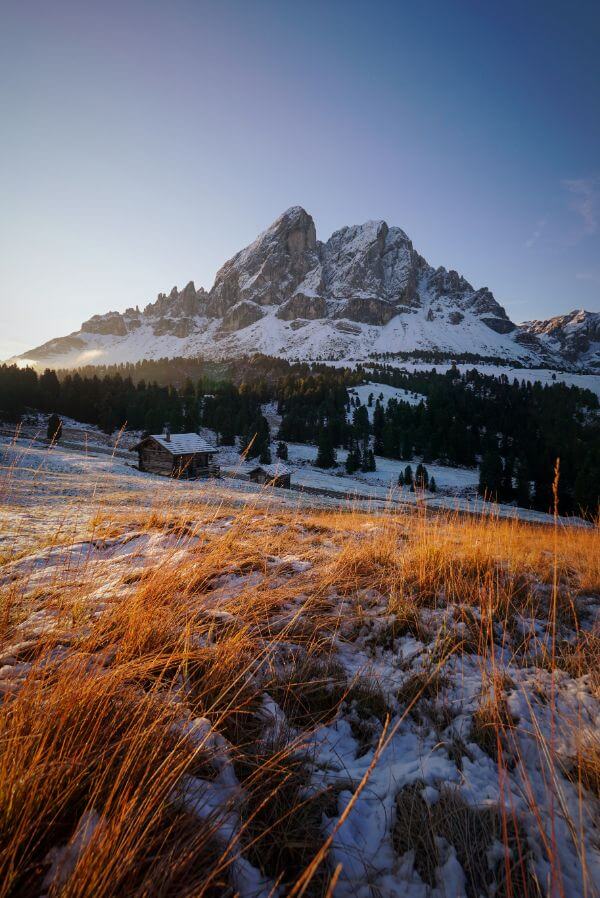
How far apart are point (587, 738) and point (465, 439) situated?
70.1 metres

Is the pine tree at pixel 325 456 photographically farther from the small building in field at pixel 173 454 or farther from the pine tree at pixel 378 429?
the small building in field at pixel 173 454

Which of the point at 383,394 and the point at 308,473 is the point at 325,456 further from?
the point at 383,394

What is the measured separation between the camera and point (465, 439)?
65688mm

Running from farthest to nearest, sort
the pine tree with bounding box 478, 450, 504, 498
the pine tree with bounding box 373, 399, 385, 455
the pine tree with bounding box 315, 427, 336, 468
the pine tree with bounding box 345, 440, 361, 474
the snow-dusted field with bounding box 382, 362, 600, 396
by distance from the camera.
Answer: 1. the snow-dusted field with bounding box 382, 362, 600, 396
2. the pine tree with bounding box 373, 399, 385, 455
3. the pine tree with bounding box 315, 427, 336, 468
4. the pine tree with bounding box 345, 440, 361, 474
5. the pine tree with bounding box 478, 450, 504, 498

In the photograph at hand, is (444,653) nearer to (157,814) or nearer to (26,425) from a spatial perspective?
(157,814)

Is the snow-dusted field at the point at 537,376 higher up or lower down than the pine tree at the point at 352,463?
higher up

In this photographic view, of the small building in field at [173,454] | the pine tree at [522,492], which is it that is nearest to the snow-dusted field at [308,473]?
the small building in field at [173,454]

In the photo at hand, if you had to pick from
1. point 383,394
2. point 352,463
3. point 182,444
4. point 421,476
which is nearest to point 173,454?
point 182,444

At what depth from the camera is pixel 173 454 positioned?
31812 millimetres

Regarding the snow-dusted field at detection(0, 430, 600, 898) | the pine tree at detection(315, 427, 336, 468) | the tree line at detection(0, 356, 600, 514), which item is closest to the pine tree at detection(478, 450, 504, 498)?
the tree line at detection(0, 356, 600, 514)

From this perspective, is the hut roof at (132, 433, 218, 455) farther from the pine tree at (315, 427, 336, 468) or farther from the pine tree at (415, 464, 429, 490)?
the pine tree at (315, 427, 336, 468)

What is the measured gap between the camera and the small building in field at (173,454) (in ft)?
105

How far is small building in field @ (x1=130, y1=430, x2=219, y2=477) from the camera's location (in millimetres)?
32062

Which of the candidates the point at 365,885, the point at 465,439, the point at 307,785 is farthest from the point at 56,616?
the point at 465,439
